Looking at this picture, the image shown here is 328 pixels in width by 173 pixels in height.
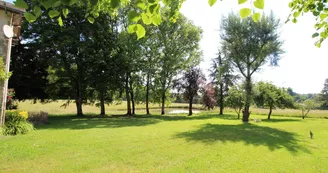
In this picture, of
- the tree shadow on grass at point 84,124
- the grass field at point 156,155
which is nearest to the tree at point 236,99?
the tree shadow on grass at point 84,124

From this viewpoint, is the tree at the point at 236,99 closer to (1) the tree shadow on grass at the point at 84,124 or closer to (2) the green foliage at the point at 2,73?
(1) the tree shadow on grass at the point at 84,124

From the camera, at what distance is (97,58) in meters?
23.7

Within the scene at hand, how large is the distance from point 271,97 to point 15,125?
26620 mm

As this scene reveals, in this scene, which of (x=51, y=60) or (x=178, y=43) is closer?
(x=51, y=60)

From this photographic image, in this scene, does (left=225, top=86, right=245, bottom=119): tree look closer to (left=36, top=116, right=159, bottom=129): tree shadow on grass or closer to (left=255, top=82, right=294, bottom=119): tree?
(left=255, top=82, right=294, bottom=119): tree

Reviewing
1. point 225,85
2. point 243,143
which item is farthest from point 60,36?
point 225,85

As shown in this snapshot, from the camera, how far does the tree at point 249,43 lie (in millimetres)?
21578

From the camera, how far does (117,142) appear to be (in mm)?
10703

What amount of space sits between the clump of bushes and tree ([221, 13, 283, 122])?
19.2m

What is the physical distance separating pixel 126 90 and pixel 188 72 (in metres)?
10.5

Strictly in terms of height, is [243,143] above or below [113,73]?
below

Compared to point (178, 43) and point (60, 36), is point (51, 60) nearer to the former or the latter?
point (60, 36)

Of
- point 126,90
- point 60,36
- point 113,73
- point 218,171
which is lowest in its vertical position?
point 218,171

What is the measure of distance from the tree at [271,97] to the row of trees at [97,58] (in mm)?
10516
